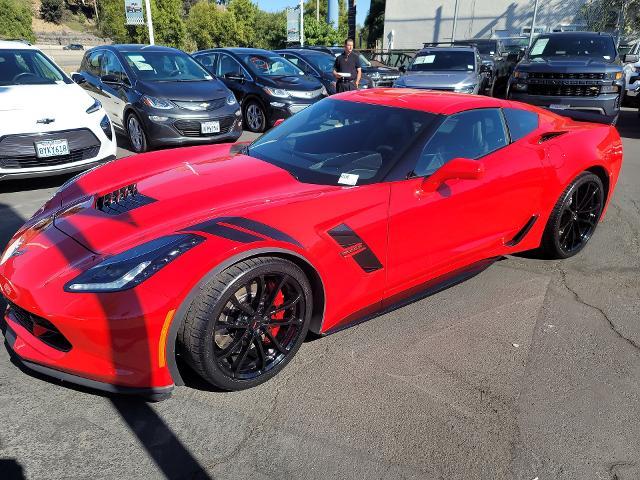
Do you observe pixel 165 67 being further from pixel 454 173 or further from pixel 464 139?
pixel 454 173

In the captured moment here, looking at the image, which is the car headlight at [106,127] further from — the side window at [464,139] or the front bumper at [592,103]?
the front bumper at [592,103]

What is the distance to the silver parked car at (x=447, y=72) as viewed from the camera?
10445 millimetres

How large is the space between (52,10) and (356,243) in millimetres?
97233

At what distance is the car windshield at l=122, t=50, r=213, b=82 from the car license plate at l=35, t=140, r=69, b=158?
8.72 feet

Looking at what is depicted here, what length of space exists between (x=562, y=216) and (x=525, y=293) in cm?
78

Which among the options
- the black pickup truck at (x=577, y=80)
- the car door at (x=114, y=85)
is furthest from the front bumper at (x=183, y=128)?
the black pickup truck at (x=577, y=80)

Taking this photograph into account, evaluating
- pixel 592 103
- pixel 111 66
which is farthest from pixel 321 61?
pixel 592 103

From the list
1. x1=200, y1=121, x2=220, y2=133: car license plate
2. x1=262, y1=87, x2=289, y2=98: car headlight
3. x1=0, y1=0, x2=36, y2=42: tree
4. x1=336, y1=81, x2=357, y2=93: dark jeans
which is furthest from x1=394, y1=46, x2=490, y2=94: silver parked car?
x1=0, y1=0, x2=36, y2=42: tree

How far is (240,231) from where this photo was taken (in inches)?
88.5

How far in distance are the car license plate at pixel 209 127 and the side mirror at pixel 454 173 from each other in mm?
5102

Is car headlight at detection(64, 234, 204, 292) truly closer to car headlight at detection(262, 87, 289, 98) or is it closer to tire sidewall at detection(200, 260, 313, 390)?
tire sidewall at detection(200, 260, 313, 390)

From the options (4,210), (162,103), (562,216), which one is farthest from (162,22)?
(562,216)

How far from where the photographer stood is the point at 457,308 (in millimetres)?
3287

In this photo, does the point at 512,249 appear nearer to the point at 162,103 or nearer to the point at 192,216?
the point at 192,216
